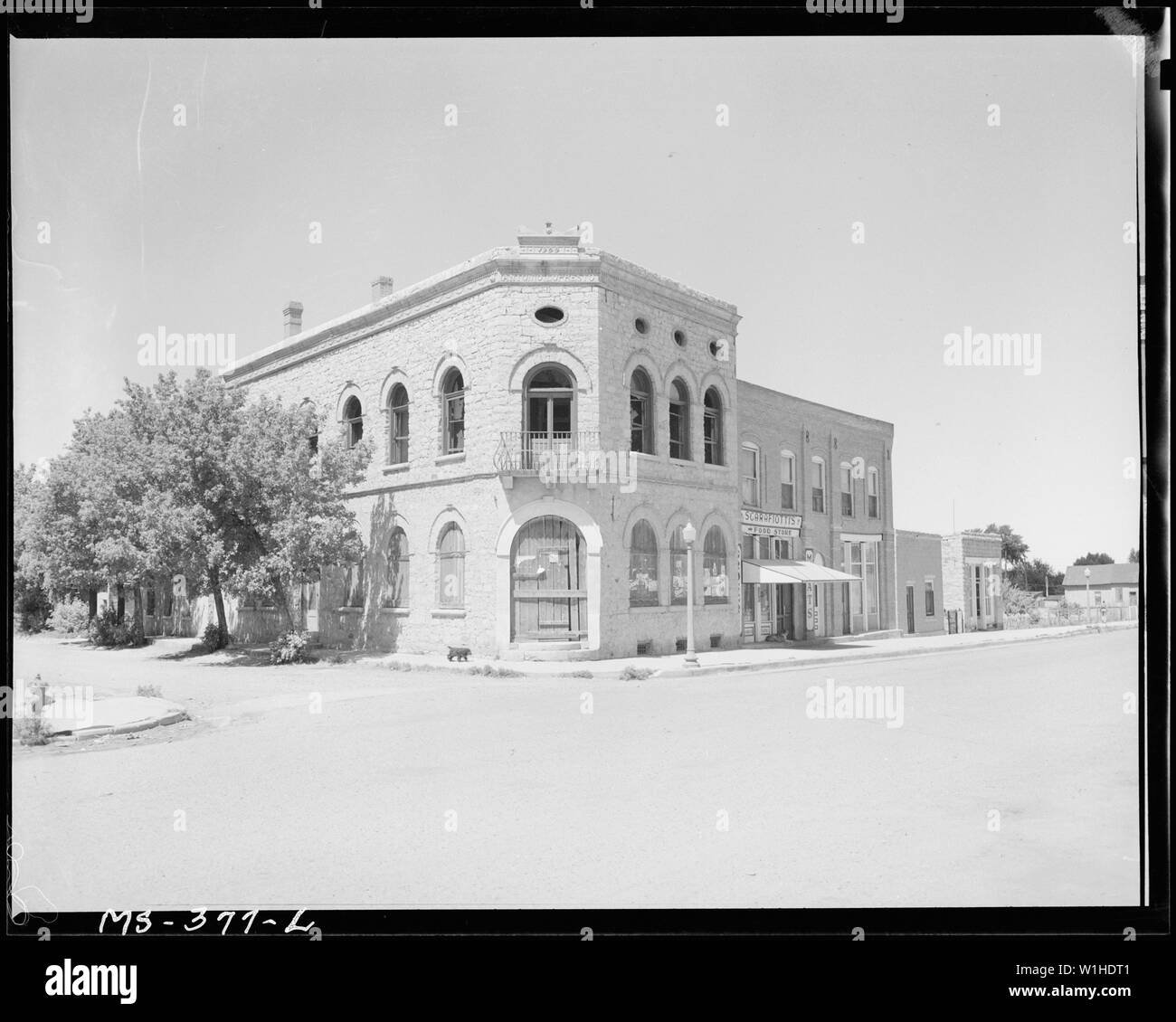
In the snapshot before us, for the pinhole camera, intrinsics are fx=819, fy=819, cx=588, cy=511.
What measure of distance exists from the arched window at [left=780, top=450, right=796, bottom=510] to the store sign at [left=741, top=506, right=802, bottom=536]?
0.54 metres

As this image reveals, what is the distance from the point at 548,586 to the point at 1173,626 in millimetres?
14356

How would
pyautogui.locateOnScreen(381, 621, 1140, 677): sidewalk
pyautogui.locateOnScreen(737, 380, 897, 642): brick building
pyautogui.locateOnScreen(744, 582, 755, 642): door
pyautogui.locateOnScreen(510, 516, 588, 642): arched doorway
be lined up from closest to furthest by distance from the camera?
pyautogui.locateOnScreen(381, 621, 1140, 677): sidewalk → pyautogui.locateOnScreen(510, 516, 588, 642): arched doorway → pyautogui.locateOnScreen(744, 582, 755, 642): door → pyautogui.locateOnScreen(737, 380, 897, 642): brick building

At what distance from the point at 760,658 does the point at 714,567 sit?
3.50 meters

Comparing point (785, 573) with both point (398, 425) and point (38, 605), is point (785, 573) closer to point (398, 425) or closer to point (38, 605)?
point (398, 425)

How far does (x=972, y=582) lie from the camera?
95.3 ft

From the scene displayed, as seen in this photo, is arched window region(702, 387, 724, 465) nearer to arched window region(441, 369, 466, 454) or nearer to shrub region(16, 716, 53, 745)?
arched window region(441, 369, 466, 454)

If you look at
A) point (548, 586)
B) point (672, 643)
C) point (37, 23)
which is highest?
point (37, 23)

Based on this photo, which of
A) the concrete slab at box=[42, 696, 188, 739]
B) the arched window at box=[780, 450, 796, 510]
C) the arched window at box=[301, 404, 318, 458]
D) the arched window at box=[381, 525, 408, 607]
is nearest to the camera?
the concrete slab at box=[42, 696, 188, 739]

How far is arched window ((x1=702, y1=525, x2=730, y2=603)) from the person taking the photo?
20703 millimetres

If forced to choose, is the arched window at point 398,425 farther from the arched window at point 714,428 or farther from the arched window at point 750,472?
the arched window at point 750,472

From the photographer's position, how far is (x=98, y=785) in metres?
7.00

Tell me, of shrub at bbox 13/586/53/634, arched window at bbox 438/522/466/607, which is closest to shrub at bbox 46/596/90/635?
shrub at bbox 13/586/53/634
